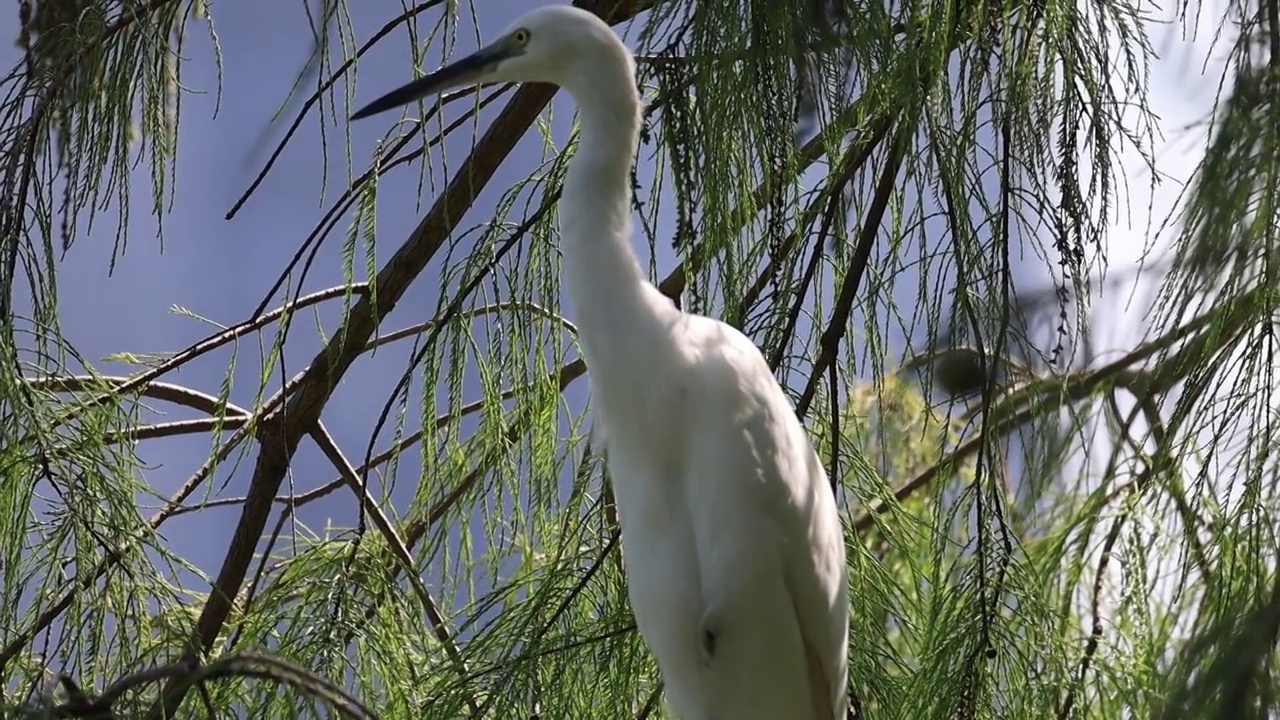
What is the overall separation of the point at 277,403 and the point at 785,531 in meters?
0.55

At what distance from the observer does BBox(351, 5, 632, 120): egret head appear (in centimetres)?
119

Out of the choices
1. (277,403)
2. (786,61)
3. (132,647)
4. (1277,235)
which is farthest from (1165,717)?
(277,403)

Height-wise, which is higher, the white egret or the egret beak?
the egret beak

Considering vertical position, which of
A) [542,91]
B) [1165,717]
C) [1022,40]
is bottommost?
[1165,717]

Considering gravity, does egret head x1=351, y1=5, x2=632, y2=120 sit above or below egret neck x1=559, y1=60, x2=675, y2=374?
above

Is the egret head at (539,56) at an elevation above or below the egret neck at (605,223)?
above

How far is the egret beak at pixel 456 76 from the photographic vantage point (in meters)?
1.25

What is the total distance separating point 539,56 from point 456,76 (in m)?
0.09

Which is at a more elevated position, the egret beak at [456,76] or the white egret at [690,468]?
the egret beak at [456,76]

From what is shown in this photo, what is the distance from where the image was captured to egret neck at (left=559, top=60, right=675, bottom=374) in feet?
3.87

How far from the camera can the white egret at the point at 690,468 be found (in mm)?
1157

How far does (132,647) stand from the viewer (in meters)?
1.21

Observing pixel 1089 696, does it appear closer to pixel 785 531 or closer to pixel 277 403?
pixel 785 531

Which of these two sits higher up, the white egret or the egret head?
the egret head
